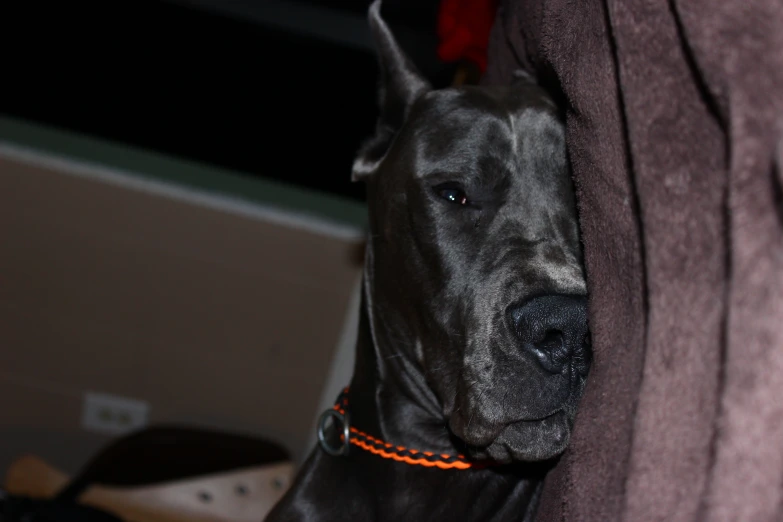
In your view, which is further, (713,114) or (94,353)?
(94,353)

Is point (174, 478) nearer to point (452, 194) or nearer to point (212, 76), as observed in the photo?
point (212, 76)

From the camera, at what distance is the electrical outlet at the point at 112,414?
11.8 ft

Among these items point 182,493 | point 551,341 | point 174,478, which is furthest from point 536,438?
point 174,478

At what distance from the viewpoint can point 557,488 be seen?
1.12m

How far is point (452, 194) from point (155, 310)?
233 cm

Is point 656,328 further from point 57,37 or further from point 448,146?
point 57,37

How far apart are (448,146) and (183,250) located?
216cm

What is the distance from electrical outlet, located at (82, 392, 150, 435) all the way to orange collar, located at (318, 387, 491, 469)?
2.26 metres

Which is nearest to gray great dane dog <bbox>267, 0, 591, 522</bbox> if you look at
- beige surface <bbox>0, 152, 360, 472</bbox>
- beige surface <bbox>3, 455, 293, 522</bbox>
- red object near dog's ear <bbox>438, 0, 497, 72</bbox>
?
red object near dog's ear <bbox>438, 0, 497, 72</bbox>

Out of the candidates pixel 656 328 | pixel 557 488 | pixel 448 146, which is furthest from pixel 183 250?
pixel 656 328

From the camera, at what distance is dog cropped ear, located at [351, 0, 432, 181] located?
1.71m

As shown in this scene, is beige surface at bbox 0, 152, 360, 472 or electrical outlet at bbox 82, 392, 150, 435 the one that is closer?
beige surface at bbox 0, 152, 360, 472

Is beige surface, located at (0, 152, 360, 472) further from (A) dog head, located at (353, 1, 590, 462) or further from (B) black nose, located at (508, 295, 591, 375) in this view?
(B) black nose, located at (508, 295, 591, 375)

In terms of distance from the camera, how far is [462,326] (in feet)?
4.39
